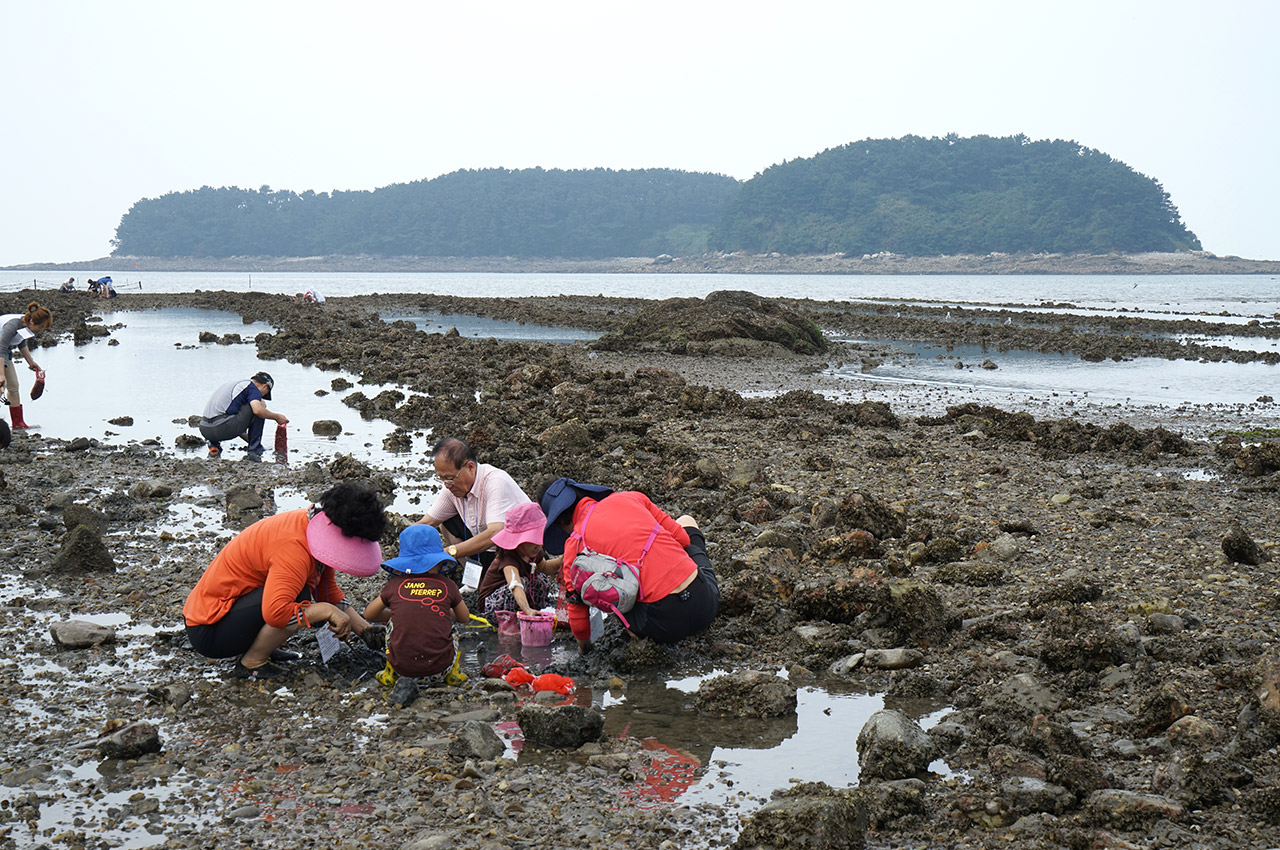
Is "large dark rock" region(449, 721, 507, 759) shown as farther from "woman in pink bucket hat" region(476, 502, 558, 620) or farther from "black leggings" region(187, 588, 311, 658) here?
"woman in pink bucket hat" region(476, 502, 558, 620)

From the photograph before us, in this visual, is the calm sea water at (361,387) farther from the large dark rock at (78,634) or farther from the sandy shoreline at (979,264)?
the sandy shoreline at (979,264)

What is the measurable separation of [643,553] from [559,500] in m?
0.65

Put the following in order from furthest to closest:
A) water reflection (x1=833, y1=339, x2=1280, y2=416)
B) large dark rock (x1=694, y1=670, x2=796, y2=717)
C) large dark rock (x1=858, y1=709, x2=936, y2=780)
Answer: water reflection (x1=833, y1=339, x2=1280, y2=416), large dark rock (x1=694, y1=670, x2=796, y2=717), large dark rock (x1=858, y1=709, x2=936, y2=780)

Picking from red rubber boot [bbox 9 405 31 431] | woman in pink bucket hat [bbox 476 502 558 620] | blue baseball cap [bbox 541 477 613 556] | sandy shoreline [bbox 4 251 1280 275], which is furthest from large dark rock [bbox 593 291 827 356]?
sandy shoreline [bbox 4 251 1280 275]

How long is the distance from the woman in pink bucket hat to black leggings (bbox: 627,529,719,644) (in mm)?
873

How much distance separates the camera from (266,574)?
6.16 meters

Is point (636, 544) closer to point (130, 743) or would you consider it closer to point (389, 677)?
point (389, 677)

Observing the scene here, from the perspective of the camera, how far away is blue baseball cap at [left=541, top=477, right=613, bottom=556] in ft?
21.2

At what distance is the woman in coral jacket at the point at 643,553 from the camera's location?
6250 mm

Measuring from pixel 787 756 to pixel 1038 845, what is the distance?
1.41m

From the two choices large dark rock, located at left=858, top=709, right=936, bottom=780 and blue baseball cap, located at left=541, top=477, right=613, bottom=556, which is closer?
large dark rock, located at left=858, top=709, right=936, bottom=780

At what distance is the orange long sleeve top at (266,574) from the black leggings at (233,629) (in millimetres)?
41

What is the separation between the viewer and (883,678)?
6.06m

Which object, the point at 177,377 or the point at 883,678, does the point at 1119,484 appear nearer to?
the point at 883,678
